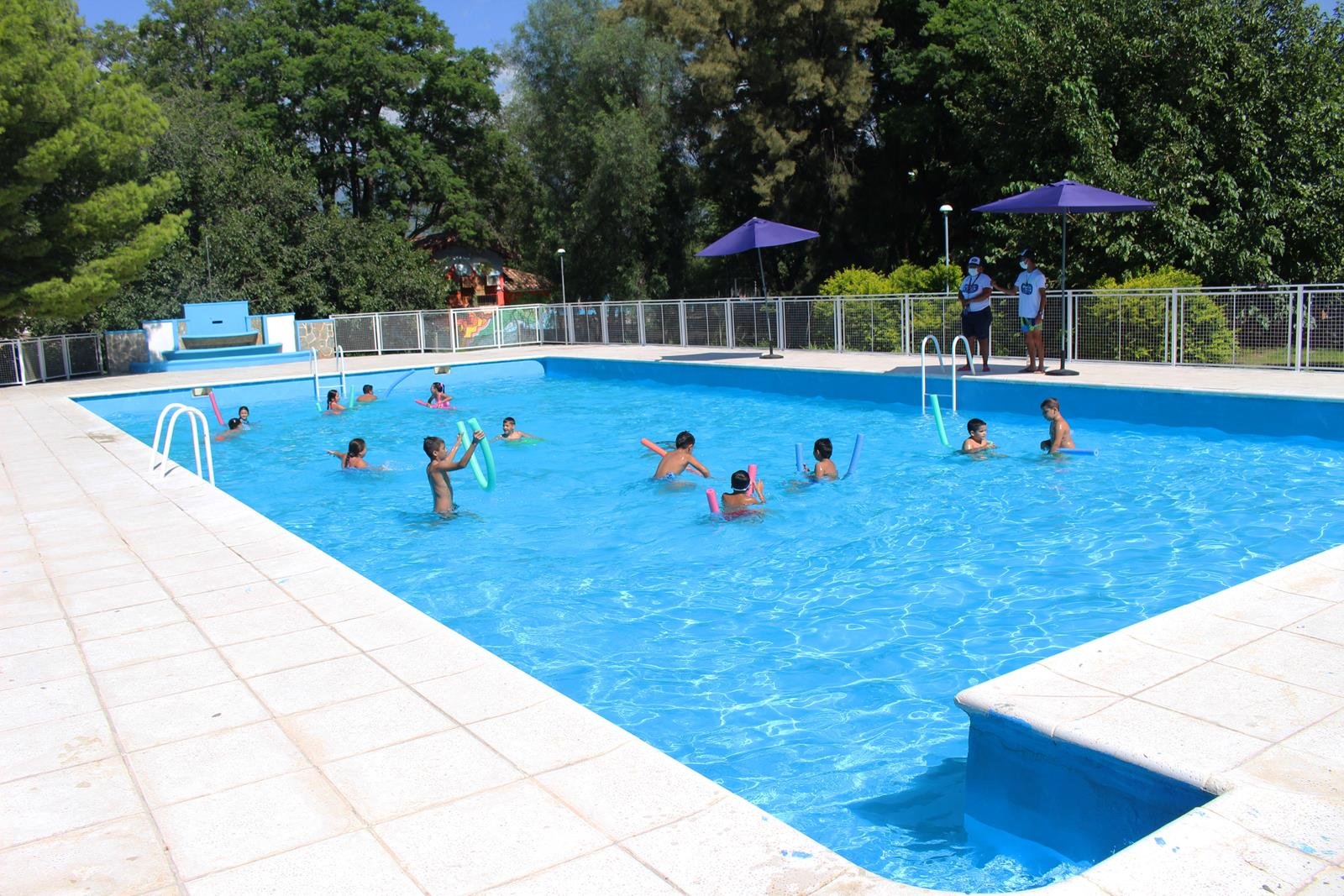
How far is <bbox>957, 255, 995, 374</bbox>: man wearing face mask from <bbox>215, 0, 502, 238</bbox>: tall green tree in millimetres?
27628

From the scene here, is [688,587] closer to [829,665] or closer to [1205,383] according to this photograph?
[829,665]

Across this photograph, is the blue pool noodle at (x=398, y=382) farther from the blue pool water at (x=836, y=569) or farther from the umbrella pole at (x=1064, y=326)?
the umbrella pole at (x=1064, y=326)

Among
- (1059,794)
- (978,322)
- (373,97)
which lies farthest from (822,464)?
(373,97)

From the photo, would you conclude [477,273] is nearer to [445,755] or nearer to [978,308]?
[978,308]

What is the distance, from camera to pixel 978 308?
1667 centimetres

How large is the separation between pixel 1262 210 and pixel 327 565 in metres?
19.0

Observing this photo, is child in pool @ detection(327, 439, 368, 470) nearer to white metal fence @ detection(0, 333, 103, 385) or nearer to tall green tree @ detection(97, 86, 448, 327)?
white metal fence @ detection(0, 333, 103, 385)

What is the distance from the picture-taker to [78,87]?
68.2 ft

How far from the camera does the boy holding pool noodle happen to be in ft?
30.6

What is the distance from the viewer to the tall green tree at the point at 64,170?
63.6 ft

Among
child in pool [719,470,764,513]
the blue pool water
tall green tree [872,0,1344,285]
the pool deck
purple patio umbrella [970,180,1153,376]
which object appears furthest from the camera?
tall green tree [872,0,1344,285]

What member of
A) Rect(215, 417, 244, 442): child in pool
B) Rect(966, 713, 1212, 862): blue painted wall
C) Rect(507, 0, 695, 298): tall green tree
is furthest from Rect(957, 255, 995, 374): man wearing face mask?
Rect(507, 0, 695, 298): tall green tree

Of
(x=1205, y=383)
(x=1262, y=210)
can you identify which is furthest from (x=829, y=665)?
(x=1262, y=210)

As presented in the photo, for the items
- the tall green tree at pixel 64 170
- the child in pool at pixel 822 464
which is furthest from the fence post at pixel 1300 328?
the tall green tree at pixel 64 170
